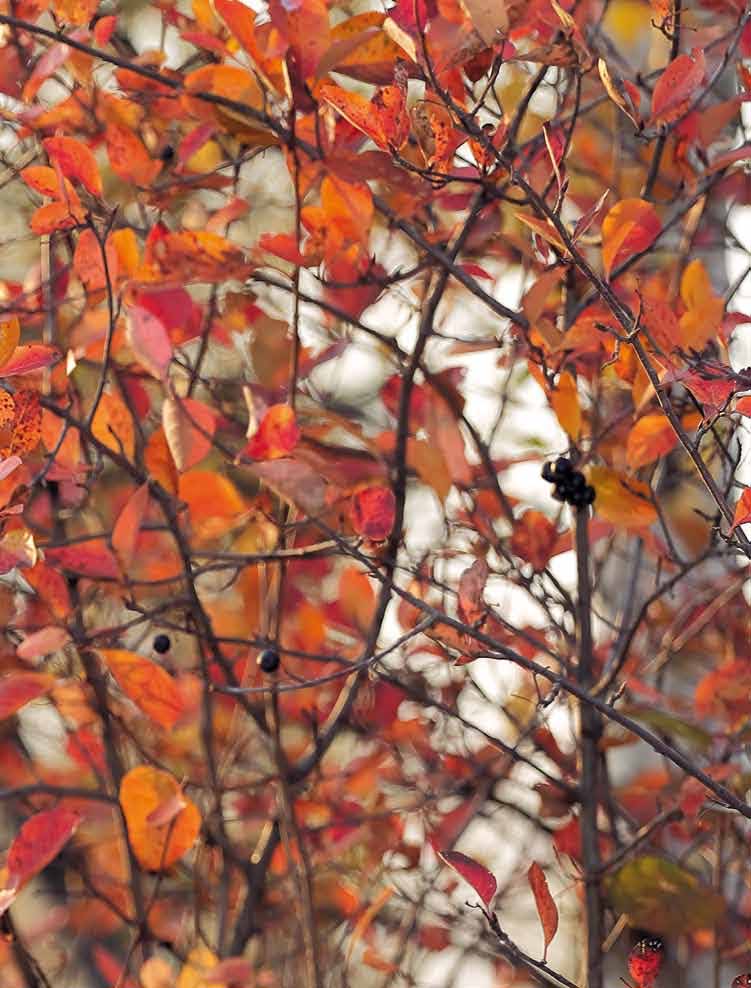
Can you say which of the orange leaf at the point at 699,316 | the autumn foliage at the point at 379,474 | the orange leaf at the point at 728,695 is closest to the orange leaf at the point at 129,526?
the autumn foliage at the point at 379,474

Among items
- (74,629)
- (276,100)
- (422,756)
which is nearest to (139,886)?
(74,629)

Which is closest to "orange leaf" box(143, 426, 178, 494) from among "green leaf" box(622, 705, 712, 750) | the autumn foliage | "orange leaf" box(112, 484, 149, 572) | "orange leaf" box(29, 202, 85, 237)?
the autumn foliage

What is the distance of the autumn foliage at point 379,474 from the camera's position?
1.15 m

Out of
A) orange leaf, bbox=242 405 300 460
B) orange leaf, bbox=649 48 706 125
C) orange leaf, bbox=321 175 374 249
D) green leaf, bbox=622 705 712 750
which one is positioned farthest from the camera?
green leaf, bbox=622 705 712 750

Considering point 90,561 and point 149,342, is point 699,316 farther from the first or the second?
point 90,561

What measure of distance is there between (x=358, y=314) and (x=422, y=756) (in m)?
0.67

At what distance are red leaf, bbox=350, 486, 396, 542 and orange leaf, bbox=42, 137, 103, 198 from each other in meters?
0.38

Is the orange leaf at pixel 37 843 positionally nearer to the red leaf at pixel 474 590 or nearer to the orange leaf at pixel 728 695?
the red leaf at pixel 474 590

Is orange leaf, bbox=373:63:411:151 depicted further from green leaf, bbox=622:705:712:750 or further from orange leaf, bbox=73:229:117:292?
green leaf, bbox=622:705:712:750

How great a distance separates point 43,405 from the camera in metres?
1.25

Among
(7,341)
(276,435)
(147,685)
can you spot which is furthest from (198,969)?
(7,341)

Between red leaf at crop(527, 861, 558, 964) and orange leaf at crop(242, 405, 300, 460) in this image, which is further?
orange leaf at crop(242, 405, 300, 460)

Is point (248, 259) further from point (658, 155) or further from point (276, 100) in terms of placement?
point (658, 155)

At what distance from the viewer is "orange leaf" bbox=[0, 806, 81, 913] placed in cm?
124
